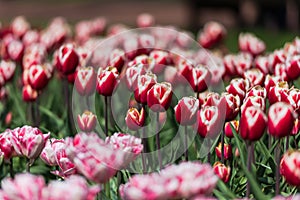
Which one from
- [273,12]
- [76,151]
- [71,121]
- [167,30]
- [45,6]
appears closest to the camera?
[76,151]

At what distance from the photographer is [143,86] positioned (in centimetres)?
258

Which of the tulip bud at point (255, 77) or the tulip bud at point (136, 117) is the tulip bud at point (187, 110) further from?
the tulip bud at point (255, 77)

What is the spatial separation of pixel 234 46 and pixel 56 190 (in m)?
8.39

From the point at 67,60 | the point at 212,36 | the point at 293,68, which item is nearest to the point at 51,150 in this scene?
the point at 67,60

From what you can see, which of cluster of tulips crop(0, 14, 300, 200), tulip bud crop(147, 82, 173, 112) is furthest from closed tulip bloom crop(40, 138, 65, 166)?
tulip bud crop(147, 82, 173, 112)

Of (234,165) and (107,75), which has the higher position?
(107,75)

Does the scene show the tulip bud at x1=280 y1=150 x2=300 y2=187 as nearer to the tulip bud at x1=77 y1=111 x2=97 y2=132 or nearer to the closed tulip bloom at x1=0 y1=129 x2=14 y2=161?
the tulip bud at x1=77 y1=111 x2=97 y2=132

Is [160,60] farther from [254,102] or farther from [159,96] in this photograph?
[254,102]

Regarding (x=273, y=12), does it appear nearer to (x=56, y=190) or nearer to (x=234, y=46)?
(x=234, y=46)

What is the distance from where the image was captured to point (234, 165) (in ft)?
9.57

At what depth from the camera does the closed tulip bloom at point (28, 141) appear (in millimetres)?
2332

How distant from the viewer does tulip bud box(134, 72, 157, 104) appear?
2572mm

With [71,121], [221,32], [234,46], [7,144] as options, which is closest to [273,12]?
[234,46]

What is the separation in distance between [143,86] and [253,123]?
0.59m
